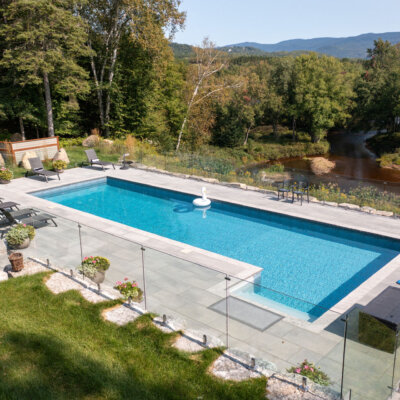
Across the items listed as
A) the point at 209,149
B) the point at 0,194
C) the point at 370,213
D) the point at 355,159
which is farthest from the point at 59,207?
the point at 355,159

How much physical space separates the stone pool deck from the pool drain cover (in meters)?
0.06

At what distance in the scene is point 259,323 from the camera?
17.9 ft

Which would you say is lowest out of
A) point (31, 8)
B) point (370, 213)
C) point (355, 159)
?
point (355, 159)

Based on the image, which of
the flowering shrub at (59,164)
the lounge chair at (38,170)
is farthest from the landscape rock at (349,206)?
the flowering shrub at (59,164)

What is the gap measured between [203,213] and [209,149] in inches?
910

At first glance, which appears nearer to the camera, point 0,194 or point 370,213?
point 370,213

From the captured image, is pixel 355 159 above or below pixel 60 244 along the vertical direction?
below

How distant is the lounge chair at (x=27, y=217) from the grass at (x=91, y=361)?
322 cm

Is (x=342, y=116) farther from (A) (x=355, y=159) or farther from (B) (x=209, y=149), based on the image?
(B) (x=209, y=149)

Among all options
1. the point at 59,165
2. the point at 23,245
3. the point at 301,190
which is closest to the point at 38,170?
the point at 59,165

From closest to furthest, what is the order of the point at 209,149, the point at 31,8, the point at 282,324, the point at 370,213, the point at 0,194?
the point at 282,324, the point at 370,213, the point at 0,194, the point at 31,8, the point at 209,149

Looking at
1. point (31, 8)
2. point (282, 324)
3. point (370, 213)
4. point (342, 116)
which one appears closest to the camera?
point (282, 324)

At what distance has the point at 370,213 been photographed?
40.9 feet

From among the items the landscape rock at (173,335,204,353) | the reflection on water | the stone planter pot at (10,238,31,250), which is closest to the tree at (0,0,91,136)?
the reflection on water
